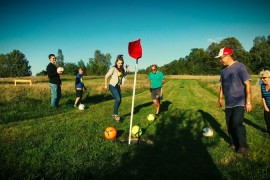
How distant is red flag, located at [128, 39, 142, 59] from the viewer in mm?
6047

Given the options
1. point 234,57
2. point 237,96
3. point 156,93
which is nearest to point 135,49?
point 237,96

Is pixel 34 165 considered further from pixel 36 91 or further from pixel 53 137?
pixel 36 91

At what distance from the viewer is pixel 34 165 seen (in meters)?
4.78

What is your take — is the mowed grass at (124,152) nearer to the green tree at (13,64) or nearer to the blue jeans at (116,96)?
the blue jeans at (116,96)

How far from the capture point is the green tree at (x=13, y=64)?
128 m

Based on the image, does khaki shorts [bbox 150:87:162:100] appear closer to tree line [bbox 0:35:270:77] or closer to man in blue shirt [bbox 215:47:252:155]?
man in blue shirt [bbox 215:47:252:155]

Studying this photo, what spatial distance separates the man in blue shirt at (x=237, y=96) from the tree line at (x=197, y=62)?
81.8m

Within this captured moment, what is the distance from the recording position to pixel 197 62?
4884 inches

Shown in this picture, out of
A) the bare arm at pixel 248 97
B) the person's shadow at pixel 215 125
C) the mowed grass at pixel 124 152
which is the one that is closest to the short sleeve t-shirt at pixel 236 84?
the bare arm at pixel 248 97

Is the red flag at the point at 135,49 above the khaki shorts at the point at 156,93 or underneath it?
above

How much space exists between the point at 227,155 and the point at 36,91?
1399 centimetres

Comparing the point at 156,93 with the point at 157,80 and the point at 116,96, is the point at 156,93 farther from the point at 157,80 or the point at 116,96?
the point at 116,96

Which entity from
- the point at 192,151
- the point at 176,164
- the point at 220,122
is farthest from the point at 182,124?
the point at 176,164

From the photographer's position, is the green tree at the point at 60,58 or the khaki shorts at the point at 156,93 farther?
the green tree at the point at 60,58
